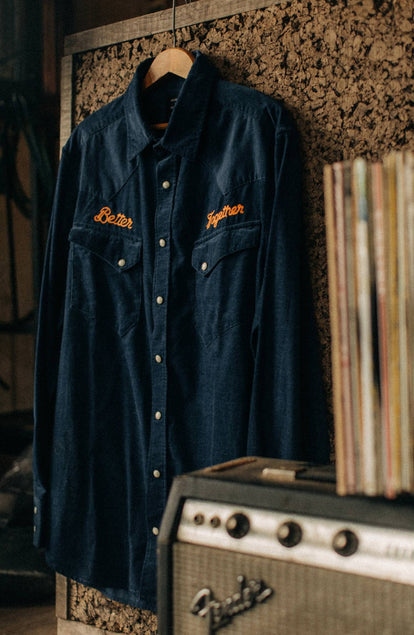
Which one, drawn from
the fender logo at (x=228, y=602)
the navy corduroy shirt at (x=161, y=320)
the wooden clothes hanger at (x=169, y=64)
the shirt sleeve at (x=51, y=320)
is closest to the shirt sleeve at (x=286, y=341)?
the navy corduroy shirt at (x=161, y=320)

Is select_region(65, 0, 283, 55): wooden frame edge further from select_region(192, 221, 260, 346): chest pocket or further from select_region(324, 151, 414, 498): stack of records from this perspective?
select_region(324, 151, 414, 498): stack of records

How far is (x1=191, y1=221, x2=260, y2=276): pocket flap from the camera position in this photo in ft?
4.17

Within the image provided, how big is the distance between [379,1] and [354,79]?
0.15 metres

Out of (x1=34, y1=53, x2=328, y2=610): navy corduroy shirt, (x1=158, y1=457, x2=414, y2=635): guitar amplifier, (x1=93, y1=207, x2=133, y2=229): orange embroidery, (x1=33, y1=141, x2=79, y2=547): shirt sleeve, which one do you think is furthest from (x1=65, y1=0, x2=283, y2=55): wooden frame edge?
(x1=158, y1=457, x2=414, y2=635): guitar amplifier

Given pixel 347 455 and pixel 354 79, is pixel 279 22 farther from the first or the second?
pixel 347 455

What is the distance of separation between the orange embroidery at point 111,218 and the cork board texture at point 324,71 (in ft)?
1.31

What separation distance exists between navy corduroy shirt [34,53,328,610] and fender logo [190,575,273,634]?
1.33 ft

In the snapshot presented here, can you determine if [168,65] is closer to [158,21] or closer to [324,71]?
[158,21]

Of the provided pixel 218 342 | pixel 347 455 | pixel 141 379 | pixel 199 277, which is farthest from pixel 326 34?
pixel 347 455

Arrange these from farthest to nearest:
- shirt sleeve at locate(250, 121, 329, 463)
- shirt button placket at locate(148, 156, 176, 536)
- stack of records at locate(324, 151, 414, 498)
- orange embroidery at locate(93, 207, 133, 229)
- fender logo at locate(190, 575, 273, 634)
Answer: orange embroidery at locate(93, 207, 133, 229) → shirt button placket at locate(148, 156, 176, 536) → shirt sleeve at locate(250, 121, 329, 463) → fender logo at locate(190, 575, 273, 634) → stack of records at locate(324, 151, 414, 498)

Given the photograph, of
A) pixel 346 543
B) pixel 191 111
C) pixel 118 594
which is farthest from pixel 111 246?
pixel 346 543

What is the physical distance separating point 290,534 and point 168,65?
1.08 m

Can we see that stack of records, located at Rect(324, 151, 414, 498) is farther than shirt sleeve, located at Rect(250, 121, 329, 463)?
No

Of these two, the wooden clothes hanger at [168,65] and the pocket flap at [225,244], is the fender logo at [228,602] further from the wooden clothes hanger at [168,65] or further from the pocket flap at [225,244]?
the wooden clothes hanger at [168,65]
